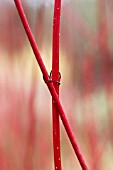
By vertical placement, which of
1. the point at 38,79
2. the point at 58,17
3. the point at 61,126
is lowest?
the point at 61,126

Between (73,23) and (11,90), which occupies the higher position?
(73,23)

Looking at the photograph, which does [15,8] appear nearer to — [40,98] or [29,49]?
[29,49]

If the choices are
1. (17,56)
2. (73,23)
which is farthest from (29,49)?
(73,23)

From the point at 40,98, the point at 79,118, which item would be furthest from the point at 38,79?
the point at 79,118

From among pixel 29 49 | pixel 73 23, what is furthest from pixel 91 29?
pixel 29 49

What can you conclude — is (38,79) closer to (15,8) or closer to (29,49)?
(29,49)

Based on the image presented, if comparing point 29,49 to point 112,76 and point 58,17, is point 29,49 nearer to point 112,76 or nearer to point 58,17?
point 58,17

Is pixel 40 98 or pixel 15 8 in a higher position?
pixel 15 8
